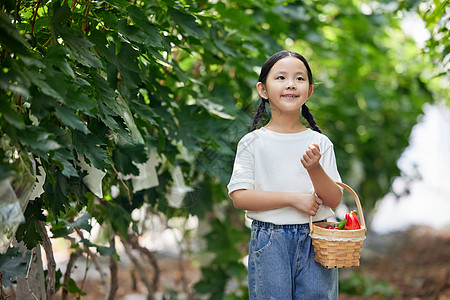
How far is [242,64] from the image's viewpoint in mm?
2818

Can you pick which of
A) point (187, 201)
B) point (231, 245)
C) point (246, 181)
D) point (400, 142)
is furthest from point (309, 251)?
point (400, 142)

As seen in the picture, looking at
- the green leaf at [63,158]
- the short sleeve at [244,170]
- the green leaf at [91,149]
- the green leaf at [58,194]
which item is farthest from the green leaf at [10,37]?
the short sleeve at [244,170]

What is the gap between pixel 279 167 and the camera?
1.69m

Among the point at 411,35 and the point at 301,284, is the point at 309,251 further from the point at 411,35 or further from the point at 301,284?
the point at 411,35

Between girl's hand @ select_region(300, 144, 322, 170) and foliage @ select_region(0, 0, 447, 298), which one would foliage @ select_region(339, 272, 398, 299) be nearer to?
foliage @ select_region(0, 0, 447, 298)

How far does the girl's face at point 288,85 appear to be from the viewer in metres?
1.70

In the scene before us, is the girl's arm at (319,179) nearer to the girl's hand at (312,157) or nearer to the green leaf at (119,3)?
the girl's hand at (312,157)

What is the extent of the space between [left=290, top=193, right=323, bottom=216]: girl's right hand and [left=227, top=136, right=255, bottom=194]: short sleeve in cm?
15

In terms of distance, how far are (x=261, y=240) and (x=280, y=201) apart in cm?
15

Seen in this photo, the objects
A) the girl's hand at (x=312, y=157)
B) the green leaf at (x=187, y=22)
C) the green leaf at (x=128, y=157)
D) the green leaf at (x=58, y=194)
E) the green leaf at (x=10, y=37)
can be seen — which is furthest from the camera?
the green leaf at (x=128, y=157)

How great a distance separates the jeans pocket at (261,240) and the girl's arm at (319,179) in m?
0.20

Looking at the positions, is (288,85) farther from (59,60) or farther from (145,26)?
(59,60)

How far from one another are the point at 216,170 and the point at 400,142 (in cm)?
493

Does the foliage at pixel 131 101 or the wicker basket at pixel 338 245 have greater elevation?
the foliage at pixel 131 101
